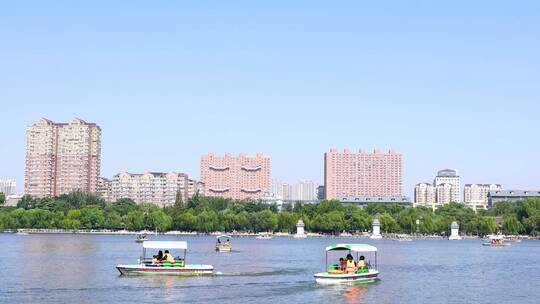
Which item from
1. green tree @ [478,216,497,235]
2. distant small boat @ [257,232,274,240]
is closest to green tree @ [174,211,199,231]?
distant small boat @ [257,232,274,240]

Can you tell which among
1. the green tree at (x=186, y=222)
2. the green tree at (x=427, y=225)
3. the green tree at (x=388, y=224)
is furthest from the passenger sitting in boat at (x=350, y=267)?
the green tree at (x=427, y=225)

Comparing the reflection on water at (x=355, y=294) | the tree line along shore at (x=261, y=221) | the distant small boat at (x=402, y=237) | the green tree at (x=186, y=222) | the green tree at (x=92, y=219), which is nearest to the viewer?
the reflection on water at (x=355, y=294)

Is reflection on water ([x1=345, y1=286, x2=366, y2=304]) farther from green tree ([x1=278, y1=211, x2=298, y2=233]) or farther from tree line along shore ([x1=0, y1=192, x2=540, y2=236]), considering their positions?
green tree ([x1=278, y1=211, x2=298, y2=233])

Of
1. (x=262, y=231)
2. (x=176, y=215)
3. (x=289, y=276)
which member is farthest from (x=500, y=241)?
(x=289, y=276)

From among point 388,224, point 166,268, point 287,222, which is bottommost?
point 166,268

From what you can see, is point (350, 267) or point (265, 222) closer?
point (350, 267)

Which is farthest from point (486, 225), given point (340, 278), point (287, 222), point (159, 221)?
point (340, 278)

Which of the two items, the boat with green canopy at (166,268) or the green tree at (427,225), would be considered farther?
the green tree at (427,225)

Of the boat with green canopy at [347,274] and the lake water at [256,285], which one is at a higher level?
the boat with green canopy at [347,274]

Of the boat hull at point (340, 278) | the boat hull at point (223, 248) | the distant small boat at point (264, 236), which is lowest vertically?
the boat hull at point (340, 278)

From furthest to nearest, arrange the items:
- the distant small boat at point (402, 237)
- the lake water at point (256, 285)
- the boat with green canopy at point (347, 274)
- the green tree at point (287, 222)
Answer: the green tree at point (287, 222)
the distant small boat at point (402, 237)
the boat with green canopy at point (347, 274)
the lake water at point (256, 285)

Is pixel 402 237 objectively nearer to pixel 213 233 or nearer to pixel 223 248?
pixel 213 233

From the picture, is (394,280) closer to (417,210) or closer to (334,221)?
(334,221)

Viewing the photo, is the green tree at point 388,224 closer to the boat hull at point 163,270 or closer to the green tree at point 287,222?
the green tree at point 287,222
